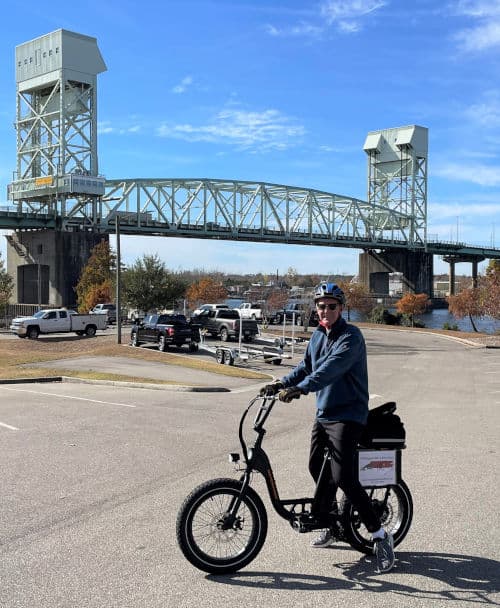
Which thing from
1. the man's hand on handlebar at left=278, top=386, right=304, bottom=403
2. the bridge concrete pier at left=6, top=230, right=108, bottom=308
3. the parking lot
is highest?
the bridge concrete pier at left=6, top=230, right=108, bottom=308

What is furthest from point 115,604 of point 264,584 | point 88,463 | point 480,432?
point 480,432

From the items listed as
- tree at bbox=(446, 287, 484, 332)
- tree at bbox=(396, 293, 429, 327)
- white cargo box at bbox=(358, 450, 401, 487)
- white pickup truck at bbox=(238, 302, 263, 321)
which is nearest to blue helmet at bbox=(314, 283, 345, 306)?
white cargo box at bbox=(358, 450, 401, 487)

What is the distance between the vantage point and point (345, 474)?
4680 millimetres

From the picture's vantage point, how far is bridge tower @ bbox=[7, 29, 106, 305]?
8200 cm

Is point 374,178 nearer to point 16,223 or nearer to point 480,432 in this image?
point 16,223

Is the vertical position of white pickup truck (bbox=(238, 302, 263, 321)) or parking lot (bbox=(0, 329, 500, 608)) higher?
white pickup truck (bbox=(238, 302, 263, 321))

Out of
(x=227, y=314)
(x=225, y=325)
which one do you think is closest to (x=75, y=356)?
(x=225, y=325)

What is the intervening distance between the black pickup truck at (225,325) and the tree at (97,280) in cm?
2345

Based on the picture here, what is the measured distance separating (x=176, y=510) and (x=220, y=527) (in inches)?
63.5

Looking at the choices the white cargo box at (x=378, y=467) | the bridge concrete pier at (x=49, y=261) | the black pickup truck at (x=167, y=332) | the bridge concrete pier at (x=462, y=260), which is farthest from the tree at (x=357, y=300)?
the bridge concrete pier at (x=462, y=260)

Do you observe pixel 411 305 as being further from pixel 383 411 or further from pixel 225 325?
pixel 383 411

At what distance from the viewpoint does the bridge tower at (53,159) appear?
269 feet

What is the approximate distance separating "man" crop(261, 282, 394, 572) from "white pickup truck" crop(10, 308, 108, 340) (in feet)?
126

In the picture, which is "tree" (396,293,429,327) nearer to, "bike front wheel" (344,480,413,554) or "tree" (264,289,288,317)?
"tree" (264,289,288,317)
